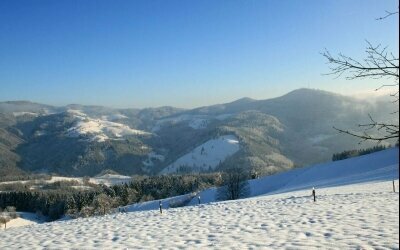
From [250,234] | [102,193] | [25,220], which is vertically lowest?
[25,220]

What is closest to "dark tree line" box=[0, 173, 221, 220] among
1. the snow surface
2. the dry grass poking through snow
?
the snow surface

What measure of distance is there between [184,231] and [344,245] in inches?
259

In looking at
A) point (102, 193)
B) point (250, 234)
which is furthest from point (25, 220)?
point (250, 234)

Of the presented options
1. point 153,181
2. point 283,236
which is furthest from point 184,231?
point 153,181

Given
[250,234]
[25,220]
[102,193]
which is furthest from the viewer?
[102,193]

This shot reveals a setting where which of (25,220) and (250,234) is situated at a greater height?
(250,234)

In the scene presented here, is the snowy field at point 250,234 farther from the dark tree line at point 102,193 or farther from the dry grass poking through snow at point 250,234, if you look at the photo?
the dark tree line at point 102,193

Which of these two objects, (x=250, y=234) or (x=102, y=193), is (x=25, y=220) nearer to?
(x=102, y=193)

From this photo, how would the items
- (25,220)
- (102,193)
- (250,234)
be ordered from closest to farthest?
1. (250,234)
2. (25,220)
3. (102,193)

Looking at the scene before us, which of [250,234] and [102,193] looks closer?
[250,234]

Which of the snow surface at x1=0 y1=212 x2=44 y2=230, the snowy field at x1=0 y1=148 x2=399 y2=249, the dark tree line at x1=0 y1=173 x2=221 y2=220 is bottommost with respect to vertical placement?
the snow surface at x1=0 y1=212 x2=44 y2=230

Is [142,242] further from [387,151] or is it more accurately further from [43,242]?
[387,151]

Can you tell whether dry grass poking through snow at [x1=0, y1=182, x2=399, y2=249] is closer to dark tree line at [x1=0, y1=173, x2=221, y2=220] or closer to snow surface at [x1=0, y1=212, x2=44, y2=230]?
dark tree line at [x1=0, y1=173, x2=221, y2=220]

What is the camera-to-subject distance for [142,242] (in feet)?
46.1
